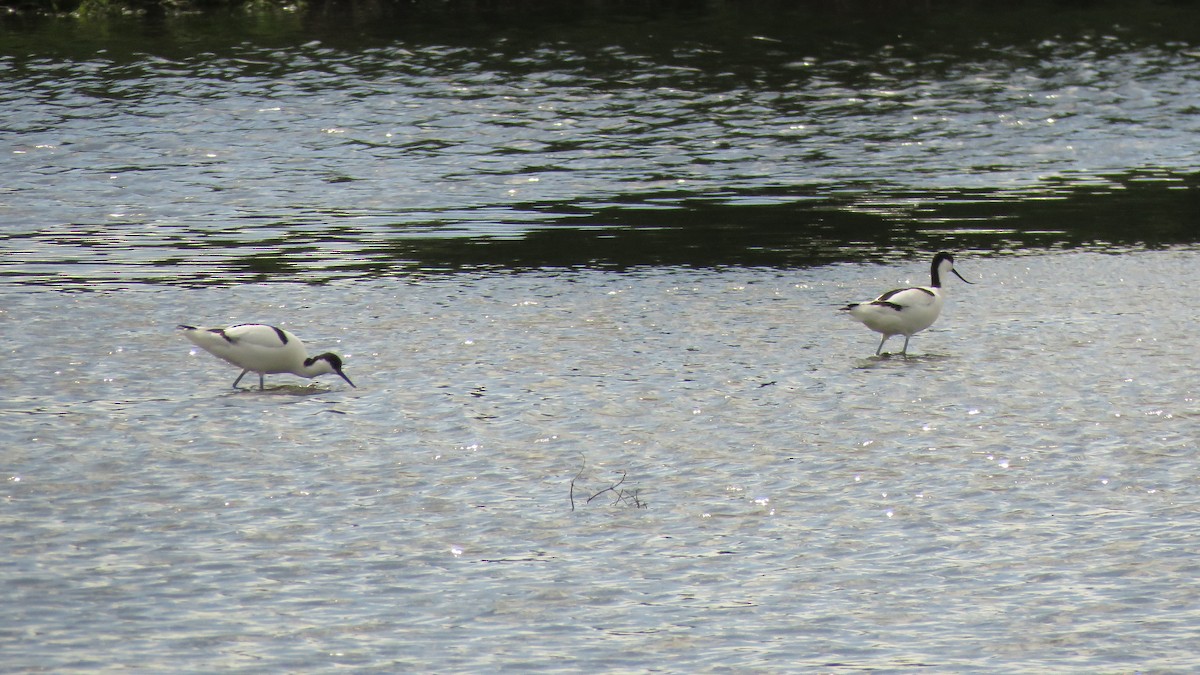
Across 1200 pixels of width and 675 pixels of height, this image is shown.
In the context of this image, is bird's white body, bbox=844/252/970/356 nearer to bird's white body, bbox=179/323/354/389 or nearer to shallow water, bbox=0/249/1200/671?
shallow water, bbox=0/249/1200/671

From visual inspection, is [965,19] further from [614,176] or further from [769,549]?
[769,549]

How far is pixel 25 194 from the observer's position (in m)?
31.3

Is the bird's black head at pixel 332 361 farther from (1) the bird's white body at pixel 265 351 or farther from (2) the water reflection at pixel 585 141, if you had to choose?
(2) the water reflection at pixel 585 141

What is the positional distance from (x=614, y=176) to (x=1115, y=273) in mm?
12849

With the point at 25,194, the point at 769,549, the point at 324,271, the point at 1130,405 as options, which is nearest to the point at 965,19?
the point at 25,194

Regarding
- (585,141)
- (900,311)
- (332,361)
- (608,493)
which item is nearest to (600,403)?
(332,361)

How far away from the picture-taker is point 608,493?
40.1 feet

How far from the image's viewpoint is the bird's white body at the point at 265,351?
50.8ft

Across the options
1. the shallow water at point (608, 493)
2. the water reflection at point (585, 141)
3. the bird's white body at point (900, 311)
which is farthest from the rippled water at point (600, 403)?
the bird's white body at point (900, 311)

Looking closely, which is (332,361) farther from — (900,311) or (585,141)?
(585,141)

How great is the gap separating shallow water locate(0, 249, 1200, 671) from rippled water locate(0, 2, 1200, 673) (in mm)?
43

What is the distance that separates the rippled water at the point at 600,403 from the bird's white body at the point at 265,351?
0.30m

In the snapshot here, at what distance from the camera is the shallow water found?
9.48 metres

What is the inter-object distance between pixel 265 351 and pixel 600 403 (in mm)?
3157
